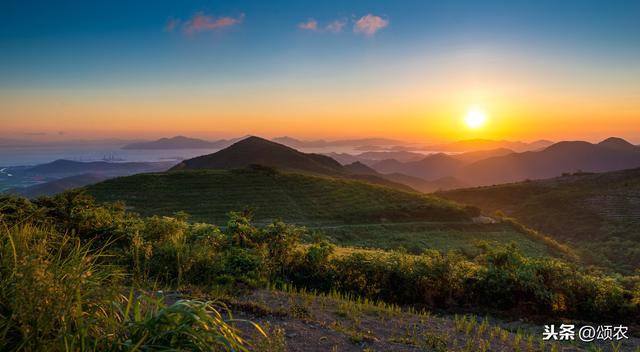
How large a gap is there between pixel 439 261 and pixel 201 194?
3147cm

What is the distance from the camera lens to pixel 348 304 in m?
6.73

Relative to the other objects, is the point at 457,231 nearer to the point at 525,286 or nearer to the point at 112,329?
the point at 525,286

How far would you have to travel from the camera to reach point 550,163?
142 m

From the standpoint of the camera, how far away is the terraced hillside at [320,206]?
93.7 ft

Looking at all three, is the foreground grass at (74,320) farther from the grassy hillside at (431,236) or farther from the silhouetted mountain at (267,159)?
the silhouetted mountain at (267,159)

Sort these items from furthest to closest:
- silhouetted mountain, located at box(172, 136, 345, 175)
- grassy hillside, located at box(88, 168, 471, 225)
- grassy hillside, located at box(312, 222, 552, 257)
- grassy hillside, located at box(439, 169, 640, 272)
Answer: silhouetted mountain, located at box(172, 136, 345, 175) < grassy hillside, located at box(88, 168, 471, 225) < grassy hillside, located at box(439, 169, 640, 272) < grassy hillside, located at box(312, 222, 552, 257)

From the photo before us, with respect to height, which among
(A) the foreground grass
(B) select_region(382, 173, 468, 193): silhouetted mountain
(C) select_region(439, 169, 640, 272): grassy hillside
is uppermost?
(A) the foreground grass

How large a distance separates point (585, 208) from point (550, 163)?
114m

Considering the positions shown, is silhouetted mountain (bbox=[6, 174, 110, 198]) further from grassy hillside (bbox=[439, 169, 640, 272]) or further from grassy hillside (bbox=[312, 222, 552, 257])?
grassy hillside (bbox=[439, 169, 640, 272])

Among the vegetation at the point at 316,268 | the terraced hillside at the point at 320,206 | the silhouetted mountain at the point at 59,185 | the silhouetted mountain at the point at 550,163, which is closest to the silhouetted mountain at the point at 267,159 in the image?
the silhouetted mountain at the point at 59,185

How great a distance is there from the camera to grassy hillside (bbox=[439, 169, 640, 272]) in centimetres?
3002

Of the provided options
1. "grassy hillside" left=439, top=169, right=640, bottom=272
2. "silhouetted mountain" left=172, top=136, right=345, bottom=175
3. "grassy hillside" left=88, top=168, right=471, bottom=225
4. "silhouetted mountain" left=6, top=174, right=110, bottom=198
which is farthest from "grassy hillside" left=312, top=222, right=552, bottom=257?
"silhouetted mountain" left=172, top=136, right=345, bottom=175

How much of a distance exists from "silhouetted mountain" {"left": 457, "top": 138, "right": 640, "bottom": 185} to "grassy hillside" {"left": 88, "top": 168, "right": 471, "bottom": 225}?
10186 centimetres

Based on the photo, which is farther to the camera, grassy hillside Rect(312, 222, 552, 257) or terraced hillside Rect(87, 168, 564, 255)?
terraced hillside Rect(87, 168, 564, 255)
